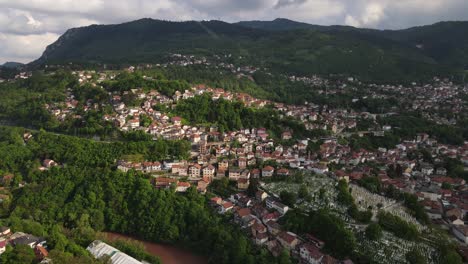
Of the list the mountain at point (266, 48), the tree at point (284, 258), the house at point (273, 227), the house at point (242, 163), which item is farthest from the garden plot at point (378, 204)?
the mountain at point (266, 48)

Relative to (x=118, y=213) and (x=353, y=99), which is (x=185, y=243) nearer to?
(x=118, y=213)

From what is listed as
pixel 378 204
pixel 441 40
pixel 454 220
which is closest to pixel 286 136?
pixel 378 204

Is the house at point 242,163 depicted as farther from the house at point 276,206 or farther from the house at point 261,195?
the house at point 276,206

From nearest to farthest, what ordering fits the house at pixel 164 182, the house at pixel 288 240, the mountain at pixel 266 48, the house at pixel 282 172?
the house at pixel 288 240, the house at pixel 164 182, the house at pixel 282 172, the mountain at pixel 266 48

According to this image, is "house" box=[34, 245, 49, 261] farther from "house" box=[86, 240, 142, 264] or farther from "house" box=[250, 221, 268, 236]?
"house" box=[250, 221, 268, 236]

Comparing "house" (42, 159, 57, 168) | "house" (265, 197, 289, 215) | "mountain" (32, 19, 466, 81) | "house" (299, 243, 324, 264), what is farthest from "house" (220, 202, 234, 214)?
"mountain" (32, 19, 466, 81)

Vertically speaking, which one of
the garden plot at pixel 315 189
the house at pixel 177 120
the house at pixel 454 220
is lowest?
the house at pixel 454 220

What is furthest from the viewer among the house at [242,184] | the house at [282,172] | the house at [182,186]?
the house at [282,172]
